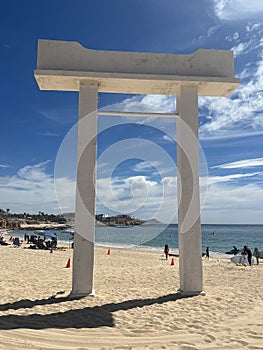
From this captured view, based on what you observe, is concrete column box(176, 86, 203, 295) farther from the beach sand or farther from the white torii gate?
the beach sand

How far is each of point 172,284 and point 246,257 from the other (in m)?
9.61

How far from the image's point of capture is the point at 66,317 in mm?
5484

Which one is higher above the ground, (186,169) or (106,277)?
(186,169)

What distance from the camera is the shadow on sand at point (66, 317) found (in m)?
5.07

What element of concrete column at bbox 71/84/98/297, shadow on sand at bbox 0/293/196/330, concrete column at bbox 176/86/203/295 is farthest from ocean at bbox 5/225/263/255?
shadow on sand at bbox 0/293/196/330

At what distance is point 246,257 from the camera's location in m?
17.1

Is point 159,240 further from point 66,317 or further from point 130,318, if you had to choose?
point 66,317

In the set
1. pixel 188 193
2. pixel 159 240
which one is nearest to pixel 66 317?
pixel 188 193

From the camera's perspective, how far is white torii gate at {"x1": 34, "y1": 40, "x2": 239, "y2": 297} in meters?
7.02

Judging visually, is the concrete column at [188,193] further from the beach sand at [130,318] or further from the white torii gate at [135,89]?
the beach sand at [130,318]

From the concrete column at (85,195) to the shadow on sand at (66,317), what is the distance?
55 cm

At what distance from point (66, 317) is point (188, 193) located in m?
3.68

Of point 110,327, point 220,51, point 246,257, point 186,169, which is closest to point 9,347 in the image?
point 110,327

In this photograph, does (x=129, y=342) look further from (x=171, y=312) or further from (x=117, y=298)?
(x=117, y=298)
